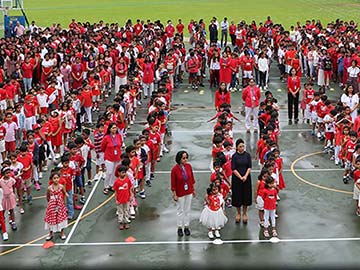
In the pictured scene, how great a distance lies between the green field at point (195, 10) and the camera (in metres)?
54.6

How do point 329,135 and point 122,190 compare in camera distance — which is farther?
point 329,135

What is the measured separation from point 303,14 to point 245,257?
4607 cm

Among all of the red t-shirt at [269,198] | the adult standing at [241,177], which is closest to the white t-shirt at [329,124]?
the adult standing at [241,177]

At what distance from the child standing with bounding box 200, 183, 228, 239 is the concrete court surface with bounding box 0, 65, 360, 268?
1.16 ft

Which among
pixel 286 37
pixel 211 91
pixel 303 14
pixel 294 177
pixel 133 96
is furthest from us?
pixel 303 14

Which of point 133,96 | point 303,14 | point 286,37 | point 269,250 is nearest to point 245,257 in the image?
point 269,250

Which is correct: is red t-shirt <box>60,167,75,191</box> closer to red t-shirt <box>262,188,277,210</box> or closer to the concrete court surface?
the concrete court surface

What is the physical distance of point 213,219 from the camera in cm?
1334

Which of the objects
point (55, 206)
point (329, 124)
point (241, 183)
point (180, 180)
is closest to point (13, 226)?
point (55, 206)

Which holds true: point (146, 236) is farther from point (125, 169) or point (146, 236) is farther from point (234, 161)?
point (234, 161)

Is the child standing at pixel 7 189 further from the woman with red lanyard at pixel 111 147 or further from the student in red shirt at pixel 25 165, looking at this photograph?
the woman with red lanyard at pixel 111 147

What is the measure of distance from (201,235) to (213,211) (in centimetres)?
73

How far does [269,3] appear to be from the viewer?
67.0 meters

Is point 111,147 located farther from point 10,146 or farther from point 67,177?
point 10,146
